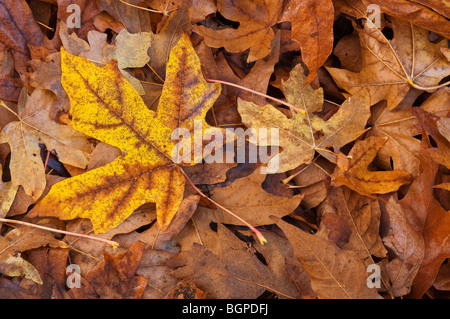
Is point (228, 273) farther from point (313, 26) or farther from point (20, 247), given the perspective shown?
point (313, 26)

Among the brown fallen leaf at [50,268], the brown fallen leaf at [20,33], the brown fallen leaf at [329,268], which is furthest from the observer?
the brown fallen leaf at [20,33]

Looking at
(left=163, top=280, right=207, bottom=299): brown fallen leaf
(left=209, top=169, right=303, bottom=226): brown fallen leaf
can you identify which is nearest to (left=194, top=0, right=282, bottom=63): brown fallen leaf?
(left=209, top=169, right=303, bottom=226): brown fallen leaf

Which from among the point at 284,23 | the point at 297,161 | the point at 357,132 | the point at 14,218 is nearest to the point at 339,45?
the point at 284,23

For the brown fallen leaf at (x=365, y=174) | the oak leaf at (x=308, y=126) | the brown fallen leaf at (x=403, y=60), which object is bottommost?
the brown fallen leaf at (x=365, y=174)

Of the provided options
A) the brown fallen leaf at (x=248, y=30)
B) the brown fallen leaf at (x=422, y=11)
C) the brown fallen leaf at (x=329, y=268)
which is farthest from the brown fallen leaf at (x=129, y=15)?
the brown fallen leaf at (x=329, y=268)

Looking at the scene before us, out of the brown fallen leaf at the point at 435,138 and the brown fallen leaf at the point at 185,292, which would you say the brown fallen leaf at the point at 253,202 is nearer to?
the brown fallen leaf at the point at 185,292

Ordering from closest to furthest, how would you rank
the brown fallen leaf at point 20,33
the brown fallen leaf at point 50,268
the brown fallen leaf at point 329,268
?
1. the brown fallen leaf at point 329,268
2. the brown fallen leaf at point 50,268
3. the brown fallen leaf at point 20,33
